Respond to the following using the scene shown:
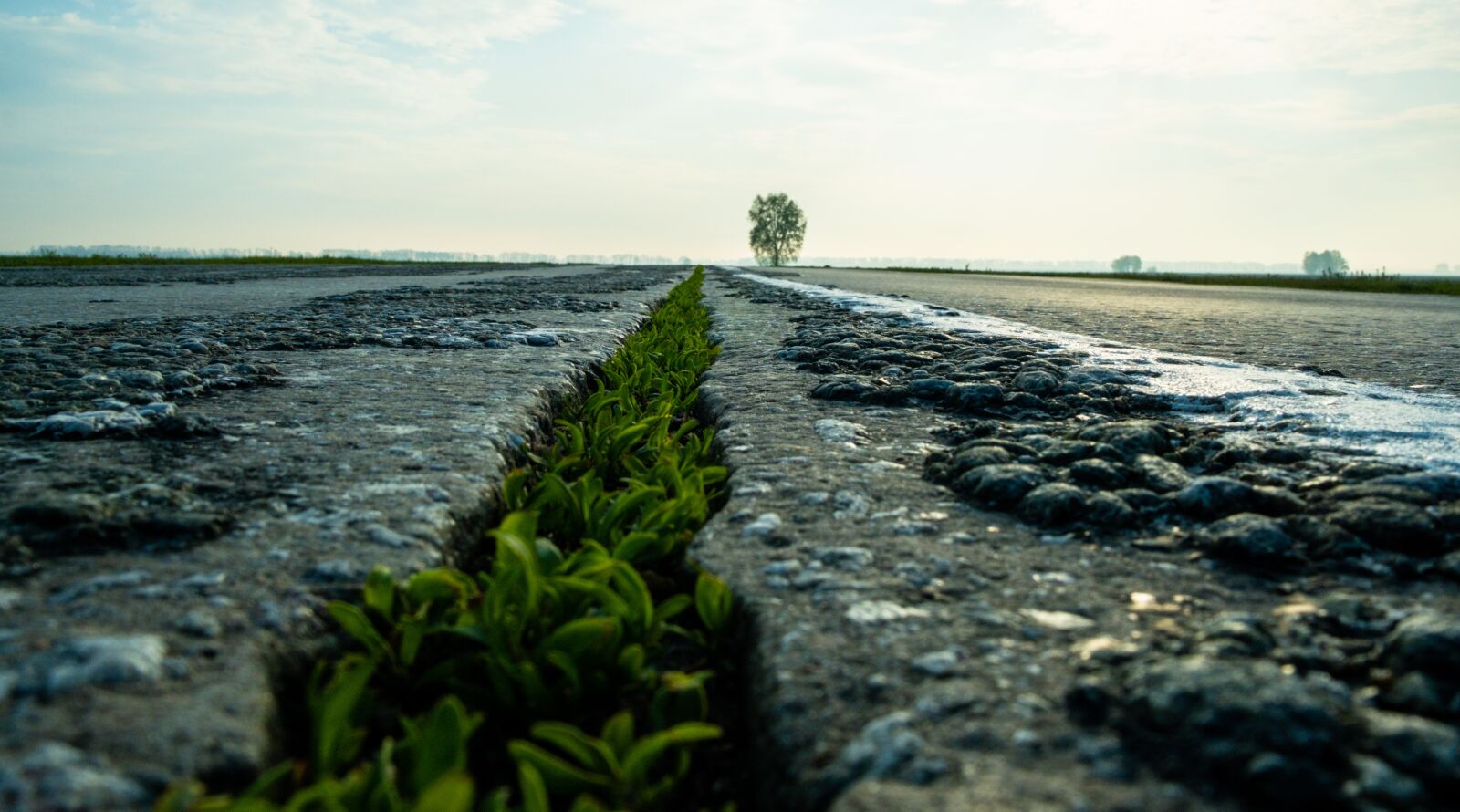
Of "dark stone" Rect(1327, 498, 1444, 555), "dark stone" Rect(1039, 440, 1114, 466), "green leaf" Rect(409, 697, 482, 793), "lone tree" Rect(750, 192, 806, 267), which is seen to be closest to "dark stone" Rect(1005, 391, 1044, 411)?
"dark stone" Rect(1039, 440, 1114, 466)

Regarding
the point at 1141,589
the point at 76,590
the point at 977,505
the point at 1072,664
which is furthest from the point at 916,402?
the point at 76,590

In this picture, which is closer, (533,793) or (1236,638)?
(533,793)

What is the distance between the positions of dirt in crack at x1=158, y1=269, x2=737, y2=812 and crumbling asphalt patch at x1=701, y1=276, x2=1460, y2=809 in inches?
4.3

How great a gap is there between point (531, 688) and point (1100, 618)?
2.26 feet

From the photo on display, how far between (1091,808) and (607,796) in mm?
441

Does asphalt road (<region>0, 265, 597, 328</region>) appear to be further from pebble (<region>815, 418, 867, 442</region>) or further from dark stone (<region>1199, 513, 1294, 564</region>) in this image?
dark stone (<region>1199, 513, 1294, 564</region>)

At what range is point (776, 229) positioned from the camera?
4050 inches

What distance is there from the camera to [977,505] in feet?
4.94

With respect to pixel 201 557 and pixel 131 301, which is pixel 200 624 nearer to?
pixel 201 557

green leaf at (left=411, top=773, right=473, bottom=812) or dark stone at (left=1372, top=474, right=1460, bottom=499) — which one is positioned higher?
dark stone at (left=1372, top=474, right=1460, bottom=499)

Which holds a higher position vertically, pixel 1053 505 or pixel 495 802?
pixel 1053 505

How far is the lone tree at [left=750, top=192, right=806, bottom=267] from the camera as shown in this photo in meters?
103

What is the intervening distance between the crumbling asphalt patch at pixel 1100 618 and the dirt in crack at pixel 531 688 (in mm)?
109

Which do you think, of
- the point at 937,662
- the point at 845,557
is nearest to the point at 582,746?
the point at 937,662
